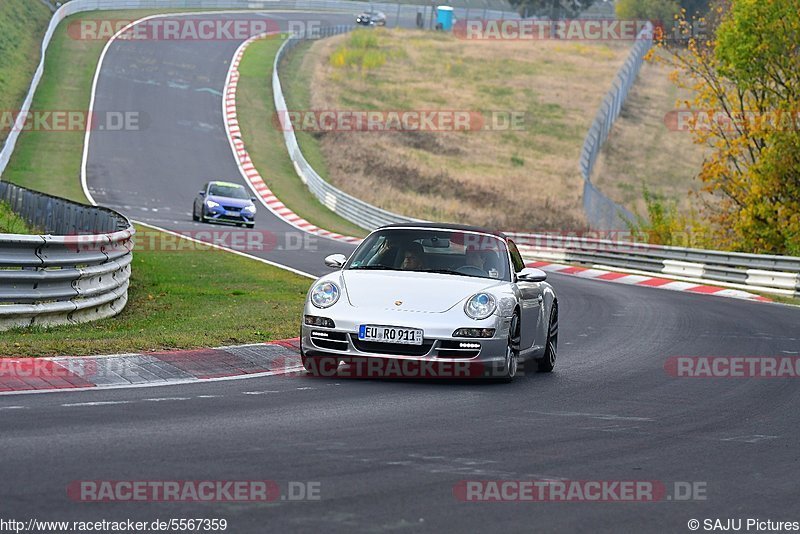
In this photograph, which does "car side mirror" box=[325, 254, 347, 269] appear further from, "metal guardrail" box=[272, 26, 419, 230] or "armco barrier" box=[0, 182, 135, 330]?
"metal guardrail" box=[272, 26, 419, 230]

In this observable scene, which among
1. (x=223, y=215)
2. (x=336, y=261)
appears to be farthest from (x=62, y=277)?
(x=223, y=215)

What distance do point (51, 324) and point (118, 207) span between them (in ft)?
86.6

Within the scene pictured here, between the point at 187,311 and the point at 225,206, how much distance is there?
19.6m

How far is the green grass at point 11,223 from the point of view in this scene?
74.0 ft

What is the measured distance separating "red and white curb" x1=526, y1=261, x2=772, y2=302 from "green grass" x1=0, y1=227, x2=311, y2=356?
904cm

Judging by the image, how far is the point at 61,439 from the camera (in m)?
7.59

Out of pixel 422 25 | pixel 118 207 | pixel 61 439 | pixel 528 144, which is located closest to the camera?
pixel 61 439

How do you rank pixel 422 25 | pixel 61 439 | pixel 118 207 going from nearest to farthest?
pixel 61 439, pixel 118 207, pixel 422 25

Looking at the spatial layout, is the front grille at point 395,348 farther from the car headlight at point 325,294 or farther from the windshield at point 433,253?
the windshield at point 433,253

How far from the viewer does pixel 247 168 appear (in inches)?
1971

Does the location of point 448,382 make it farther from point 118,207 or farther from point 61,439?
point 118,207

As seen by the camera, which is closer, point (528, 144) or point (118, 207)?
point (118, 207)

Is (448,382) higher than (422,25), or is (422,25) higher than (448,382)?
(422,25)

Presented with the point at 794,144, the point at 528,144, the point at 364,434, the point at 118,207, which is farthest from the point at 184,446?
the point at 528,144
